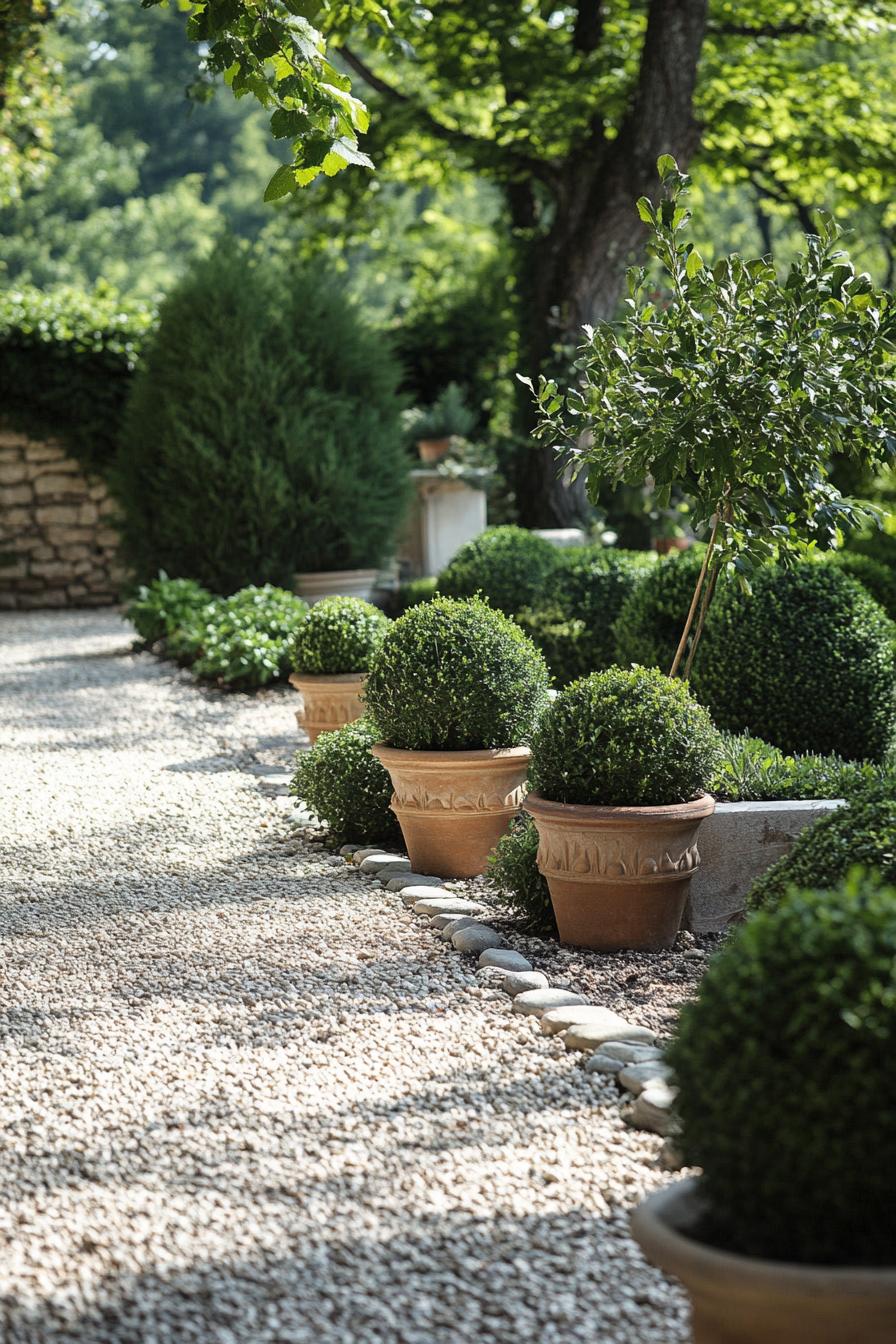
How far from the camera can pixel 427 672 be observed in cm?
430

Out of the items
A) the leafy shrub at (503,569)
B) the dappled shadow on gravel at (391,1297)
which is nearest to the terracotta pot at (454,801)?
the dappled shadow on gravel at (391,1297)

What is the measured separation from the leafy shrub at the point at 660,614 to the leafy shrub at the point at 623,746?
181cm

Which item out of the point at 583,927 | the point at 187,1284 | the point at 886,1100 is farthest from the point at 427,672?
the point at 886,1100

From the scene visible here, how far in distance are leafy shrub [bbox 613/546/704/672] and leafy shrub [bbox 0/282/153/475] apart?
8.78m

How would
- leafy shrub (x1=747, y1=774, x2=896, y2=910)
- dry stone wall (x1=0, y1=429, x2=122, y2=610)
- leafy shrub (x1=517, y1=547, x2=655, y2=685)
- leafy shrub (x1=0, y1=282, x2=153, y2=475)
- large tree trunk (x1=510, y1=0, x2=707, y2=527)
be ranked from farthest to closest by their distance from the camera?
1. dry stone wall (x1=0, y1=429, x2=122, y2=610)
2. leafy shrub (x1=0, y1=282, x2=153, y2=475)
3. large tree trunk (x1=510, y1=0, x2=707, y2=527)
4. leafy shrub (x1=517, y1=547, x2=655, y2=685)
5. leafy shrub (x1=747, y1=774, x2=896, y2=910)

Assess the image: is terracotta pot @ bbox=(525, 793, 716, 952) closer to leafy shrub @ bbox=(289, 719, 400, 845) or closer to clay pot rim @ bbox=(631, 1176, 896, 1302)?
leafy shrub @ bbox=(289, 719, 400, 845)

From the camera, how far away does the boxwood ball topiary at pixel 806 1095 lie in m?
1.60

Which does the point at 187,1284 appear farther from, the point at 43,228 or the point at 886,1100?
the point at 43,228

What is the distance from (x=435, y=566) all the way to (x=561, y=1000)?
9.46m

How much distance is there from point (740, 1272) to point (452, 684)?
9.28ft

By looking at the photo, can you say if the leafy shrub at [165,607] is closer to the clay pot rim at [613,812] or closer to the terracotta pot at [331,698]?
the terracotta pot at [331,698]

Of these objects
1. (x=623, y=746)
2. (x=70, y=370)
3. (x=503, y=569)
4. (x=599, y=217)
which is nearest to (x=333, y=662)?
(x=503, y=569)

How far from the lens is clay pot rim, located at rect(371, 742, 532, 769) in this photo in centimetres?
428

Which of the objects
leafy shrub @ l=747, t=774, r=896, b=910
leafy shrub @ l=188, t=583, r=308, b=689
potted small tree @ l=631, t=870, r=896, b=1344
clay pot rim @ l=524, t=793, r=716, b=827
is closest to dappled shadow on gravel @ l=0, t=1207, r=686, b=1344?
potted small tree @ l=631, t=870, r=896, b=1344
